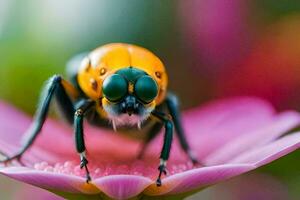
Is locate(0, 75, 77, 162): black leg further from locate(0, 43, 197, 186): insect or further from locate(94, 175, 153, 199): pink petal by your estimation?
locate(94, 175, 153, 199): pink petal

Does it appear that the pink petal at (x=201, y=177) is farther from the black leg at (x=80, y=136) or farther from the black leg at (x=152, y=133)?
the black leg at (x=152, y=133)

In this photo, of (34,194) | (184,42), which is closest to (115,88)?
(34,194)

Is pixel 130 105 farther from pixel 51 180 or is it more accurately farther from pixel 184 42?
pixel 184 42

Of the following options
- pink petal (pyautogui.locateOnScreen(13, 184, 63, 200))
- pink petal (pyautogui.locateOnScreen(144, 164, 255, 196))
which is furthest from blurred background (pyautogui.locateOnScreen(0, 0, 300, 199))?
pink petal (pyautogui.locateOnScreen(144, 164, 255, 196))

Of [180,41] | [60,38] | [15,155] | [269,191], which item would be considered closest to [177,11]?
[180,41]

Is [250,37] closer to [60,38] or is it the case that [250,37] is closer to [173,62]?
[173,62]

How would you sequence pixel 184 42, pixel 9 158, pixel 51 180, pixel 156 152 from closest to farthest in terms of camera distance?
pixel 51 180
pixel 9 158
pixel 156 152
pixel 184 42
